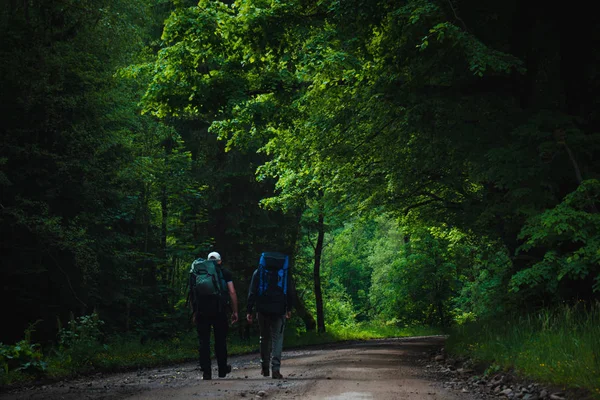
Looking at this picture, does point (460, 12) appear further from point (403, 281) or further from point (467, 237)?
point (403, 281)

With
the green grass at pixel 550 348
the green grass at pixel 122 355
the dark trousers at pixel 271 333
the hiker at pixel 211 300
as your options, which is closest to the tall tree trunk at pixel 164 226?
the green grass at pixel 122 355

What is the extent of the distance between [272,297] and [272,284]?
8.5 inches

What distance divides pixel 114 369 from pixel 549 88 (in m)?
10.7

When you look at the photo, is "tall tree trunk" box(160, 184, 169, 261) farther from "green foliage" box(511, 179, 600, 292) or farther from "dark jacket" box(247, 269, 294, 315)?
"green foliage" box(511, 179, 600, 292)

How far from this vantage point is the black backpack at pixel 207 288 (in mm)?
10172

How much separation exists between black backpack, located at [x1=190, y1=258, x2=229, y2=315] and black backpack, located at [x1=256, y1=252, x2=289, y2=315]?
0.70 m

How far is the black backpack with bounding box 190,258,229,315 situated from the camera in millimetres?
10172

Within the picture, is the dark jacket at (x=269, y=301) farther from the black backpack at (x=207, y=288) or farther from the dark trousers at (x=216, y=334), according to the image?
the dark trousers at (x=216, y=334)

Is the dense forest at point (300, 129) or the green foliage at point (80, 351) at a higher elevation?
the dense forest at point (300, 129)

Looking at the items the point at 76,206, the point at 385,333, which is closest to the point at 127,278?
the point at 76,206

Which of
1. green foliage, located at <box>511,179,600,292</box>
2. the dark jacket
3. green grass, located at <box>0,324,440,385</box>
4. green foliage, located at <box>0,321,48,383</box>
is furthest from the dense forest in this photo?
green foliage, located at <box>0,321,48,383</box>

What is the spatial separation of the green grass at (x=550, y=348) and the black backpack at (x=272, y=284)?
3.46 meters

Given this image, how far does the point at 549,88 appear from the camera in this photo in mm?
12320

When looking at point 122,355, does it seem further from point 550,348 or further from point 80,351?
point 550,348
